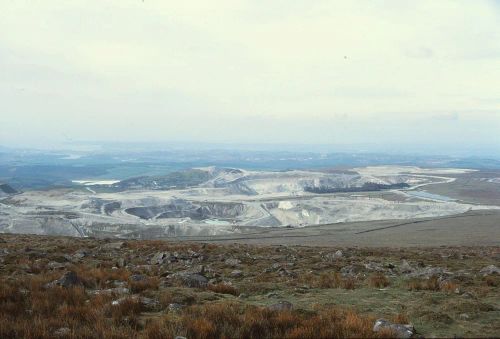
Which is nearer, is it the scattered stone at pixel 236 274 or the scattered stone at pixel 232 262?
the scattered stone at pixel 236 274

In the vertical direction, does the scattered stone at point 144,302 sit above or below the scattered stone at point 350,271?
above

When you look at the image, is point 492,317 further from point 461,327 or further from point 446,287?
point 446,287

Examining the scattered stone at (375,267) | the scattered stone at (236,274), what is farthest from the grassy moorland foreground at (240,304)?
the scattered stone at (375,267)

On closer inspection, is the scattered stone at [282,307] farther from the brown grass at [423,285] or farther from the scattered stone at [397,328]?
the brown grass at [423,285]

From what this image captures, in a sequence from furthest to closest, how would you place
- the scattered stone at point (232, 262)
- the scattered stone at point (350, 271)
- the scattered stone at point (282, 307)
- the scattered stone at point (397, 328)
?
1. the scattered stone at point (232, 262)
2. the scattered stone at point (350, 271)
3. the scattered stone at point (282, 307)
4. the scattered stone at point (397, 328)

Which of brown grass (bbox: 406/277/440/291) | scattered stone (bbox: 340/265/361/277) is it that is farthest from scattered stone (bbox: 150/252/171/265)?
brown grass (bbox: 406/277/440/291)

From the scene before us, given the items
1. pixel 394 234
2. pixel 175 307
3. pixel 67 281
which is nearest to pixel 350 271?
pixel 175 307

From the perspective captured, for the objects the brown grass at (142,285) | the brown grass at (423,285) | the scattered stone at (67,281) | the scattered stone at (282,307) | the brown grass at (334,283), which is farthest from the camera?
the brown grass at (334,283)

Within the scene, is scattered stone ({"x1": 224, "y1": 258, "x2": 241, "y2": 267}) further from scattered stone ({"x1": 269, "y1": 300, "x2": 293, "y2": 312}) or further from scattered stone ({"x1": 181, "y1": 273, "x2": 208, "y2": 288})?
scattered stone ({"x1": 269, "y1": 300, "x2": 293, "y2": 312})

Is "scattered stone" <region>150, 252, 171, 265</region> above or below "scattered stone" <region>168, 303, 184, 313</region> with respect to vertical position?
below
